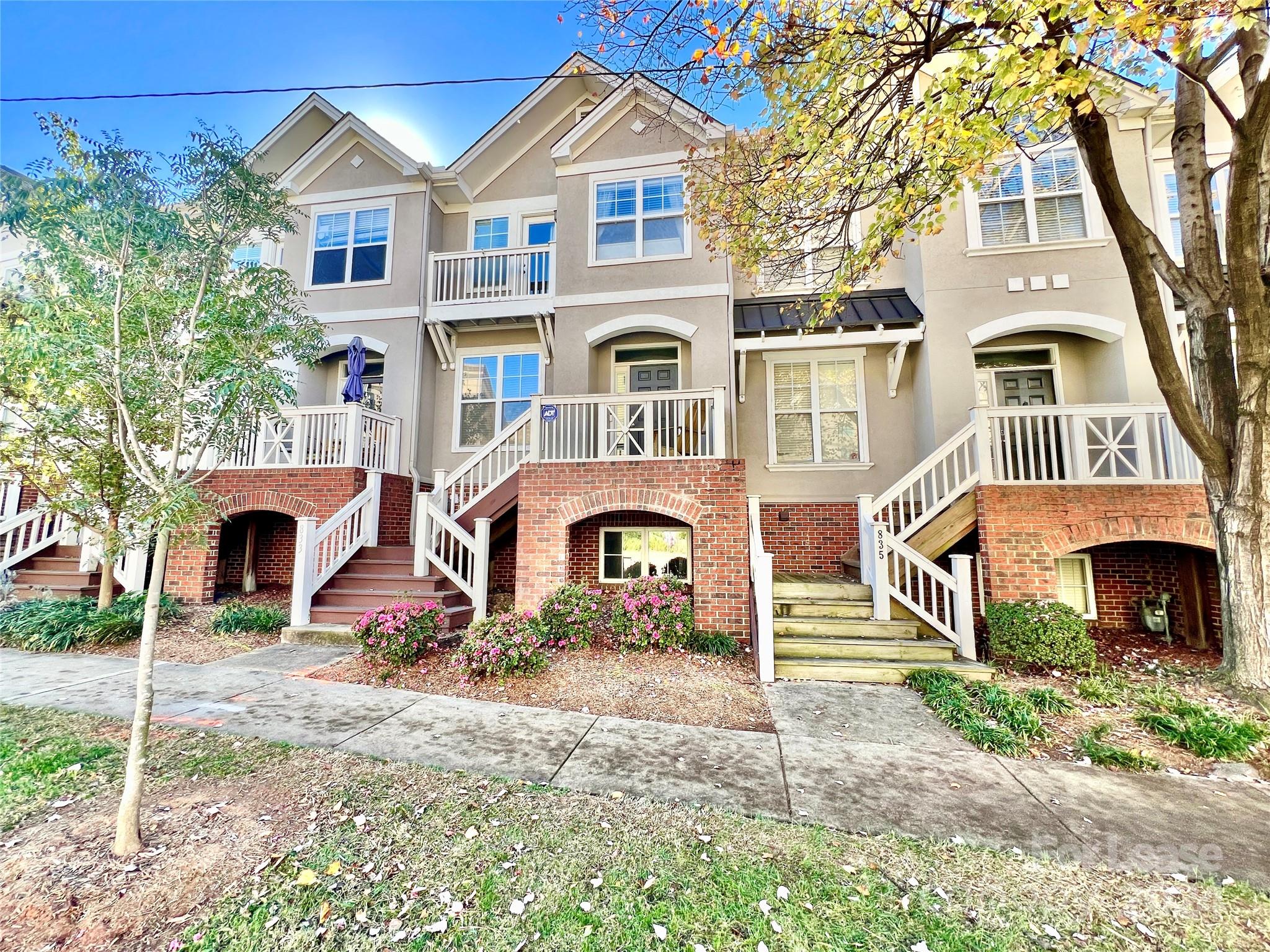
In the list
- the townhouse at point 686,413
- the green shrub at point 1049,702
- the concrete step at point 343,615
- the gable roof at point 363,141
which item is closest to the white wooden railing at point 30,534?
the townhouse at point 686,413

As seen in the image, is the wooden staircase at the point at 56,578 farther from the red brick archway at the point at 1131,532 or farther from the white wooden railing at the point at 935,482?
the red brick archway at the point at 1131,532

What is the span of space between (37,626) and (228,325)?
271 inches

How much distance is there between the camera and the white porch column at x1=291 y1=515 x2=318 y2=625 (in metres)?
7.44

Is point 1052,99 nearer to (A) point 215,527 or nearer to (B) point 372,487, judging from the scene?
(B) point 372,487

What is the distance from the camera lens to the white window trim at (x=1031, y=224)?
8.45m

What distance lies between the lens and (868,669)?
19.0 feet

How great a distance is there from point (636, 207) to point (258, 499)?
8522 mm

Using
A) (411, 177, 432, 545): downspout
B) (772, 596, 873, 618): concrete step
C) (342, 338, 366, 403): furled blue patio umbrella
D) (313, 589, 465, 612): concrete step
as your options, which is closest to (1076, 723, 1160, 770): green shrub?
(772, 596, 873, 618): concrete step

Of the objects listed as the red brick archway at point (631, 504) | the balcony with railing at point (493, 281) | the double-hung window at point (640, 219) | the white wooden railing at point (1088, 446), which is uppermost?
the double-hung window at point (640, 219)

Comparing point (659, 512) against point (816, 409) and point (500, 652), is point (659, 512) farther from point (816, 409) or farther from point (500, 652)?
point (816, 409)

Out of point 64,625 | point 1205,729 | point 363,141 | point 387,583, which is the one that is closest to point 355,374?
point 387,583

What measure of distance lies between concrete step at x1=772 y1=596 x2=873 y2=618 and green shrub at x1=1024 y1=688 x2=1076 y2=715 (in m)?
1.81

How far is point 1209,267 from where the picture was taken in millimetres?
5047

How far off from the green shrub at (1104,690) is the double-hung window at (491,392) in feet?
30.3
